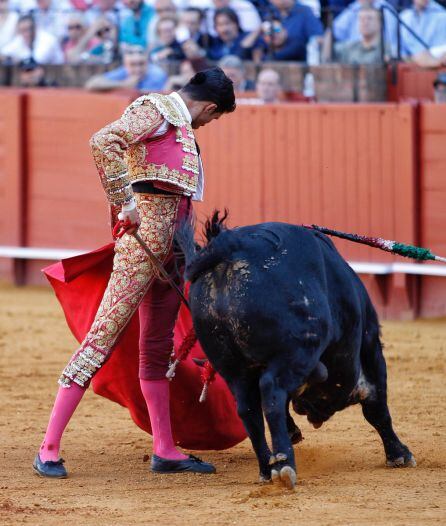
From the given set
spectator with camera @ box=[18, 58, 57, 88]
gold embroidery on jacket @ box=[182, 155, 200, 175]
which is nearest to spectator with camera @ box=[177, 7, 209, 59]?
spectator with camera @ box=[18, 58, 57, 88]

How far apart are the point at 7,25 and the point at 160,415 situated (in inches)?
299

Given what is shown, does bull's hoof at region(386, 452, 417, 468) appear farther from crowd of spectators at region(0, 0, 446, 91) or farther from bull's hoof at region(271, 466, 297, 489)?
crowd of spectators at region(0, 0, 446, 91)

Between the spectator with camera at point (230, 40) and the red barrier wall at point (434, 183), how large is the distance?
7.22ft

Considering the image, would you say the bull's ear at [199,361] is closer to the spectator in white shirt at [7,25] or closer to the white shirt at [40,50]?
the white shirt at [40,50]

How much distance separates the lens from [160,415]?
13.5 feet

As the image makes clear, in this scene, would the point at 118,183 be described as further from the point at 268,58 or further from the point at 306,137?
the point at 268,58

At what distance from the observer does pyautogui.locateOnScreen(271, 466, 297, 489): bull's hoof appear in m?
3.49

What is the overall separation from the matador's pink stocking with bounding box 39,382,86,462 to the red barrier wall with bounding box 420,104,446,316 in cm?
416

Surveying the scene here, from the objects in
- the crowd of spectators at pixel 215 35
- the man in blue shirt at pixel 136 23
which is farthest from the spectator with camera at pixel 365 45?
the man in blue shirt at pixel 136 23

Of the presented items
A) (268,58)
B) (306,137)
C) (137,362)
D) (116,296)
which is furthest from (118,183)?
(268,58)

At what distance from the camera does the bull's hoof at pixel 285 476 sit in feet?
11.5

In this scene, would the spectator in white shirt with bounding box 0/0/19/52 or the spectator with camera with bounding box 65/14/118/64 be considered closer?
the spectator with camera with bounding box 65/14/118/64

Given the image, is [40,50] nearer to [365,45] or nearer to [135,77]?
[135,77]

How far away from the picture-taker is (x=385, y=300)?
7.88 meters
